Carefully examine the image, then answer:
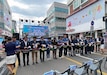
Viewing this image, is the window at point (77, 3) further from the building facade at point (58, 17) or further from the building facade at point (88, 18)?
the building facade at point (58, 17)

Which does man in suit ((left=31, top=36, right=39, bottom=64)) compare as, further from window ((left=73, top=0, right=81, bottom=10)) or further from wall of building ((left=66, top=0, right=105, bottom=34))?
window ((left=73, top=0, right=81, bottom=10))

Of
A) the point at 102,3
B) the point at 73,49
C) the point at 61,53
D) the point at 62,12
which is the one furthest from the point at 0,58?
the point at 62,12

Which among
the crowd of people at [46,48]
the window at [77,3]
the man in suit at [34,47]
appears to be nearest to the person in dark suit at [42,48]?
the crowd of people at [46,48]

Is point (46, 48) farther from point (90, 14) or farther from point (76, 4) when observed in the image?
point (76, 4)

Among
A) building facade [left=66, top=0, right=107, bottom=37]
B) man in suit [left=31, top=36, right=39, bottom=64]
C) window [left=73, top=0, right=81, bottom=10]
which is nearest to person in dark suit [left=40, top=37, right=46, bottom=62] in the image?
man in suit [left=31, top=36, right=39, bottom=64]

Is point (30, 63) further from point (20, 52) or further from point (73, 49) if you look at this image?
point (73, 49)

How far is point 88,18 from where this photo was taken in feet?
93.1

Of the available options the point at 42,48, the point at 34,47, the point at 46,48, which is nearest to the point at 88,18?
the point at 46,48

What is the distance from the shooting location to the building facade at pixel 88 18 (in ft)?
77.7

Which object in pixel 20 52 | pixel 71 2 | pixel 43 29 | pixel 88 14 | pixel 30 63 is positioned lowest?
pixel 30 63

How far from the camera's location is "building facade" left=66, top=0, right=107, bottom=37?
23.7 metres

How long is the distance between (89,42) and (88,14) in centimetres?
1392

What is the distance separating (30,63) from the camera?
36.6ft

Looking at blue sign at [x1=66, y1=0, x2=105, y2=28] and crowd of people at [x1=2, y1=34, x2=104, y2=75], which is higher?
blue sign at [x1=66, y1=0, x2=105, y2=28]
